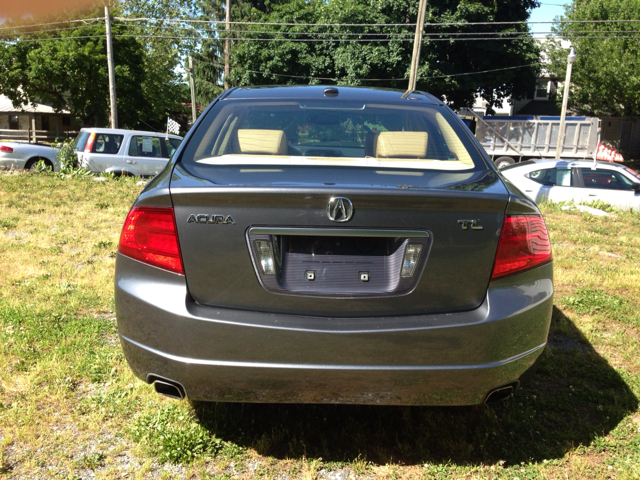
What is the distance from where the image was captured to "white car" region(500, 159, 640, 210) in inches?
466

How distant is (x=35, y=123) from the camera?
46375 millimetres

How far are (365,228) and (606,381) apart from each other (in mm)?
2279

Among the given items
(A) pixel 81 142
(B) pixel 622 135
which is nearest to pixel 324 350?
(A) pixel 81 142

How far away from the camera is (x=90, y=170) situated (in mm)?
13945

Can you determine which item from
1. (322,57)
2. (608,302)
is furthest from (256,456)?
(322,57)

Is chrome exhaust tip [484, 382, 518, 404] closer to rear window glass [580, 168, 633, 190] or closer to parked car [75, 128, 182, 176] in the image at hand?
rear window glass [580, 168, 633, 190]

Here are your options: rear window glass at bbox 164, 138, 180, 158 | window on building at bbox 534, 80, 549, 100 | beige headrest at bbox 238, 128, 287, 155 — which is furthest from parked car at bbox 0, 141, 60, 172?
window on building at bbox 534, 80, 549, 100

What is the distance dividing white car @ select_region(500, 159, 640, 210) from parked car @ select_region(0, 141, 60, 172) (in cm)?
1183

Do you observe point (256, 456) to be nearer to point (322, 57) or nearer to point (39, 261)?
point (39, 261)

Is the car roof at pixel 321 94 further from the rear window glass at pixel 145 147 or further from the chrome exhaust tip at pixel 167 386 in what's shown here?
the rear window glass at pixel 145 147

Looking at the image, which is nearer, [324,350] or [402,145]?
Answer: [324,350]

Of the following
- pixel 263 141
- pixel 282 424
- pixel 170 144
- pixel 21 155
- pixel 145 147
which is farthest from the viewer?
pixel 170 144

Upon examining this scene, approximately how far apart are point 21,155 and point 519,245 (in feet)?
51.3

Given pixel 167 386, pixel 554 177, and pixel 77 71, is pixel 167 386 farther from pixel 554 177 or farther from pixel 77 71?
pixel 77 71
